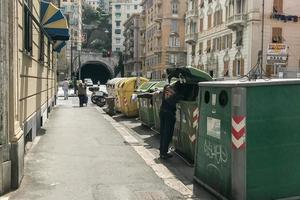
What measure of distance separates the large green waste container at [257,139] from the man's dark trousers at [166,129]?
3.27m

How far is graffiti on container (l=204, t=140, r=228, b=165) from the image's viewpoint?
22.1ft

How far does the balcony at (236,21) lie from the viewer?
53.4 metres

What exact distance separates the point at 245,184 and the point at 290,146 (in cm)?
86

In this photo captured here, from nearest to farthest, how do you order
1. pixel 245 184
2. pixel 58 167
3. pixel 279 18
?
pixel 245 184 < pixel 58 167 < pixel 279 18

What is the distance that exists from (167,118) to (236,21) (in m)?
45.2

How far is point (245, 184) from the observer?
6297mm

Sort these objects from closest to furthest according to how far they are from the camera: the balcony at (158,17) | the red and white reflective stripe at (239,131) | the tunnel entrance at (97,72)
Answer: the red and white reflective stripe at (239,131) → the balcony at (158,17) → the tunnel entrance at (97,72)

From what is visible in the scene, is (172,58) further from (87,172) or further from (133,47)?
(87,172)

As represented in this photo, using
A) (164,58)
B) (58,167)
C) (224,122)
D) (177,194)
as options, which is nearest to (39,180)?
(58,167)

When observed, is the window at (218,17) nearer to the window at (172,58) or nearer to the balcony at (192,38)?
the balcony at (192,38)

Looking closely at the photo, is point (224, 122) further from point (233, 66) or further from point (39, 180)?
point (233, 66)

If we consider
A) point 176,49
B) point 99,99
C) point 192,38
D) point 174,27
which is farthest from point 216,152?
point 176,49

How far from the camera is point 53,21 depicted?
1530 centimetres

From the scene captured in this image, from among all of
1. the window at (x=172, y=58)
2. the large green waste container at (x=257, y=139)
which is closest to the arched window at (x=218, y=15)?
the window at (x=172, y=58)
